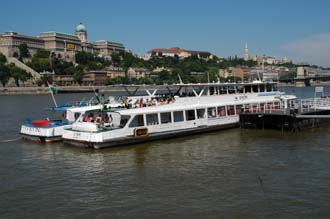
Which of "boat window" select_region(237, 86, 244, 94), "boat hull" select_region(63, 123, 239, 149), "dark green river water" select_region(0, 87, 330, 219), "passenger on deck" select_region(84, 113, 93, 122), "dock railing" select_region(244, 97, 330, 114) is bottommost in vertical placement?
"dark green river water" select_region(0, 87, 330, 219)

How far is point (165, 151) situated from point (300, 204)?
36.5 feet

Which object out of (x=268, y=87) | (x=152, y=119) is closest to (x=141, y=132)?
(x=152, y=119)

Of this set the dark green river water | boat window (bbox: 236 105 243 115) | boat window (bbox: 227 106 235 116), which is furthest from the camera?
boat window (bbox: 236 105 243 115)

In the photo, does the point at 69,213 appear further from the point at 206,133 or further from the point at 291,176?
the point at 206,133

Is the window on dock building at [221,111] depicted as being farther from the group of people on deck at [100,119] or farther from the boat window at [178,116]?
the group of people on deck at [100,119]

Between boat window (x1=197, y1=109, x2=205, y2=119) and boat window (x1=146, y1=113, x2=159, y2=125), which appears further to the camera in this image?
boat window (x1=197, y1=109, x2=205, y2=119)

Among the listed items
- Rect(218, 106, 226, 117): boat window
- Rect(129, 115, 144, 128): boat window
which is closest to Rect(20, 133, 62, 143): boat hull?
Rect(129, 115, 144, 128): boat window

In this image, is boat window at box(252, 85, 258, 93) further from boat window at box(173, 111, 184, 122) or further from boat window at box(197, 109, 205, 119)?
boat window at box(173, 111, 184, 122)

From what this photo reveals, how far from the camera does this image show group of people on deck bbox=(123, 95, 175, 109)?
30.7m

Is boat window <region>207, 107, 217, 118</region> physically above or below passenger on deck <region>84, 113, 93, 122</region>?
below

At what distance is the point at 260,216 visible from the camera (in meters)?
15.1

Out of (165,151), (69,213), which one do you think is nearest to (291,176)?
(165,151)

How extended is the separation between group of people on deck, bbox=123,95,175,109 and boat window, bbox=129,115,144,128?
2135 mm

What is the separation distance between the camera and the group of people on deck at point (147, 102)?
30719 mm
